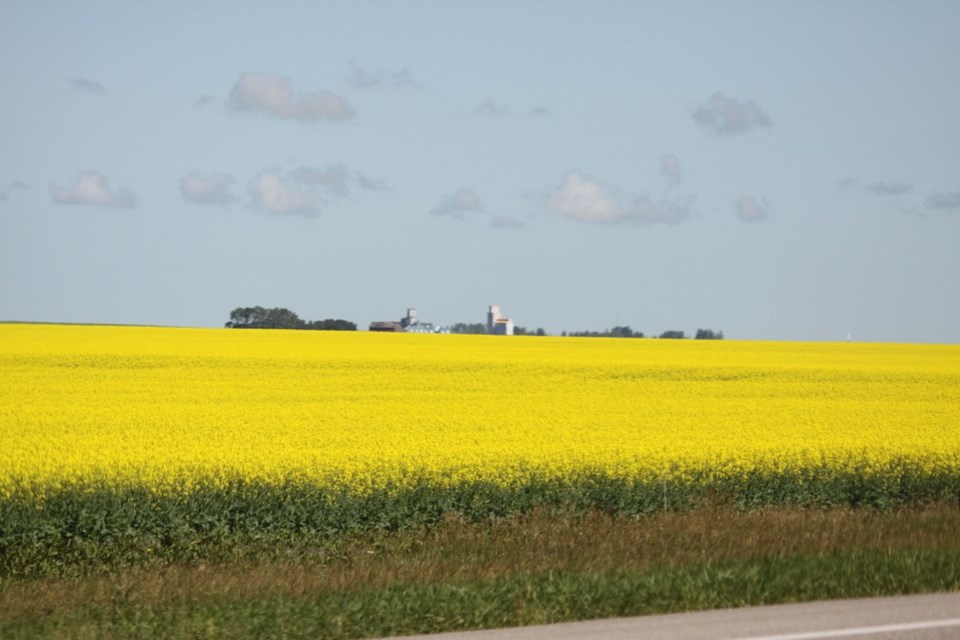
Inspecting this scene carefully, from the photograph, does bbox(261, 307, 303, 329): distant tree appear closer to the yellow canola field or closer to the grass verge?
the yellow canola field

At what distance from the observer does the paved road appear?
9.49 metres

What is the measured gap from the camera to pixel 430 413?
25.9 meters

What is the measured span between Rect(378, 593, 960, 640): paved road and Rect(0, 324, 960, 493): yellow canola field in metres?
7.43

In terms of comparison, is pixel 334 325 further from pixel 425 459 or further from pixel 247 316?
pixel 425 459

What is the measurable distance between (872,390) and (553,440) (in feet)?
52.2

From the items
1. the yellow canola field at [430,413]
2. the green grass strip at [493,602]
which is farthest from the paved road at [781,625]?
the yellow canola field at [430,413]

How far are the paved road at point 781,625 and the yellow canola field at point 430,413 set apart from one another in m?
7.43

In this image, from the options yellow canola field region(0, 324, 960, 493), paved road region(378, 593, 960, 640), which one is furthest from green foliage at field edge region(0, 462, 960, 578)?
paved road region(378, 593, 960, 640)

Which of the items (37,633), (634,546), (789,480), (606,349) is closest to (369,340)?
(606,349)

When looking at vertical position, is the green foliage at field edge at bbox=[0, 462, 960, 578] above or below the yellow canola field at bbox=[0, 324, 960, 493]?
below

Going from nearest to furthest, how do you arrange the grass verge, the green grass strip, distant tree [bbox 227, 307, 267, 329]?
the green grass strip
the grass verge
distant tree [bbox 227, 307, 267, 329]

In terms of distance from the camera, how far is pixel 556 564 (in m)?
13.6

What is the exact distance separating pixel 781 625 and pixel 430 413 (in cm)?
1639

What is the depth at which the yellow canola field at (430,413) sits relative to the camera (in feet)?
63.9
